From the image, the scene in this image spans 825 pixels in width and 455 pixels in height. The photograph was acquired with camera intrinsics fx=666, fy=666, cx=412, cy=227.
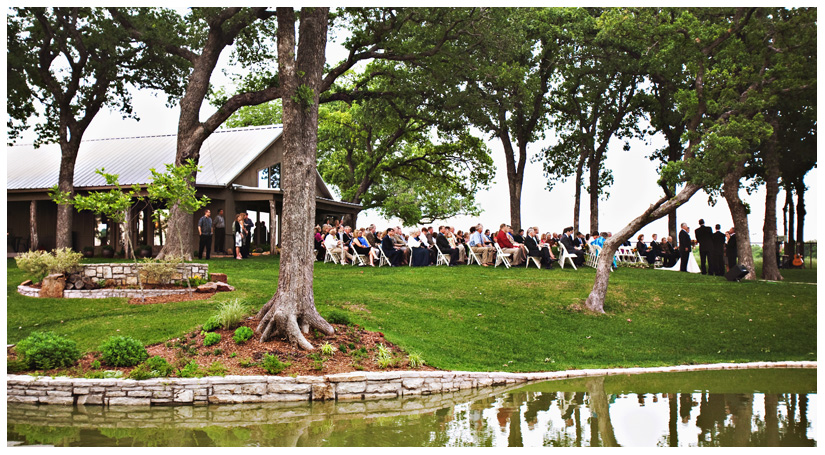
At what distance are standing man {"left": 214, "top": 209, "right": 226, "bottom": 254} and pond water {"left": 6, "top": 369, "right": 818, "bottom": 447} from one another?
1402 centimetres

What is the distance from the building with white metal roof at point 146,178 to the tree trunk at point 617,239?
44.8ft

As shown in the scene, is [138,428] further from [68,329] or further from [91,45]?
[91,45]

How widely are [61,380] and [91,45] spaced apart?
17.0 metres

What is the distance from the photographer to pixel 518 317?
43.0ft

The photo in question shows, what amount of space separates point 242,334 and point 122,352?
1.67m

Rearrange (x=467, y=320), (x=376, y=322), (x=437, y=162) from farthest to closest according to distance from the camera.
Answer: (x=437, y=162) < (x=467, y=320) < (x=376, y=322)

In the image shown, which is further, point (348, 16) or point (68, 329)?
point (348, 16)

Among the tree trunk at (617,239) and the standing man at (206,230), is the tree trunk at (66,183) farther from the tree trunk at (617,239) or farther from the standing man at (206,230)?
the tree trunk at (617,239)

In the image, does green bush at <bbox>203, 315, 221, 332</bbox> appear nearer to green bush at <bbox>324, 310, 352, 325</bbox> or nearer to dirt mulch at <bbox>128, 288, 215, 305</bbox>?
green bush at <bbox>324, 310, 352, 325</bbox>

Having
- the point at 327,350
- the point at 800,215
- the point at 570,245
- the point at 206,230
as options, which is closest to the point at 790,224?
the point at 800,215

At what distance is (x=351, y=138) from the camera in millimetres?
34125

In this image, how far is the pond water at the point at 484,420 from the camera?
268 inches

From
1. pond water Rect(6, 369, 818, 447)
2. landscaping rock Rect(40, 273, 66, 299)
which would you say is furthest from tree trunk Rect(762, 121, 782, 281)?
landscaping rock Rect(40, 273, 66, 299)

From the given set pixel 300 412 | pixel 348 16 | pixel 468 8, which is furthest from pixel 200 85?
pixel 300 412
